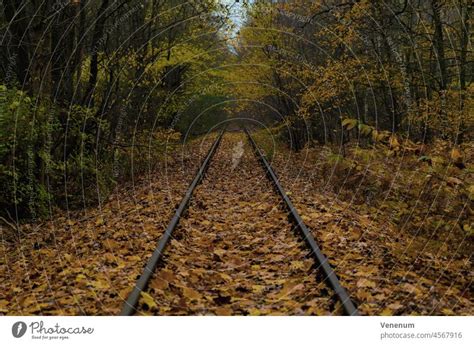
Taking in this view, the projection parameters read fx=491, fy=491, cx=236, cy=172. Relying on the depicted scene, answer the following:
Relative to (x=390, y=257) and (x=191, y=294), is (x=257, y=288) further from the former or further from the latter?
(x=390, y=257)

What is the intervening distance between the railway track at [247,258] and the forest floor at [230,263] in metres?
0.02

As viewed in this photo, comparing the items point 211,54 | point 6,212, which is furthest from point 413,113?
point 211,54

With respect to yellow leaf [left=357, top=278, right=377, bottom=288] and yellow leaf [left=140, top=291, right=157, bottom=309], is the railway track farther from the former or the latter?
yellow leaf [left=357, top=278, right=377, bottom=288]

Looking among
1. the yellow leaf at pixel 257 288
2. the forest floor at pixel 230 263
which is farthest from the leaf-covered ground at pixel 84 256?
the yellow leaf at pixel 257 288

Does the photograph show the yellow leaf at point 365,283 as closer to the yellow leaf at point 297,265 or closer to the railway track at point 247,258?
the railway track at point 247,258

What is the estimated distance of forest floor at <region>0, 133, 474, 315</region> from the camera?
5.35 meters

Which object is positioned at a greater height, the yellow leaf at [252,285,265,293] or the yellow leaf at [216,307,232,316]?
the yellow leaf at [252,285,265,293]

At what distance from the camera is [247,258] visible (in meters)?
7.18

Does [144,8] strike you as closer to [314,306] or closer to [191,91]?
[191,91]

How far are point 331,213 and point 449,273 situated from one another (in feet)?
11.0
